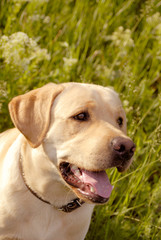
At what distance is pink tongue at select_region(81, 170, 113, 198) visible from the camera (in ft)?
7.80

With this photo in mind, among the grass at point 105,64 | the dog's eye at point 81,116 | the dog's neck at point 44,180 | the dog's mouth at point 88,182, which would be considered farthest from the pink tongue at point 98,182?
the grass at point 105,64

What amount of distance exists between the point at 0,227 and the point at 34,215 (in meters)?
0.24

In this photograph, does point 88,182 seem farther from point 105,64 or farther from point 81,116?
point 105,64

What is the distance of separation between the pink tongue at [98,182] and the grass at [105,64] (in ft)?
2.25

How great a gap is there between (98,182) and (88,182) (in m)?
0.07

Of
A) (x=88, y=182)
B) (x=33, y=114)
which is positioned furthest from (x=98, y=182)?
(x=33, y=114)

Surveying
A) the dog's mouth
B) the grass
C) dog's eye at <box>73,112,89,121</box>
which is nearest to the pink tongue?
the dog's mouth

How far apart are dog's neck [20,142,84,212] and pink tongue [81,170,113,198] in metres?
0.18

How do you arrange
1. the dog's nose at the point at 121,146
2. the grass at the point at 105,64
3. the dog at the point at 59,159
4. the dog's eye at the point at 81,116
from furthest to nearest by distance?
1. the grass at the point at 105,64
2. the dog's eye at the point at 81,116
3. the dog at the point at 59,159
4. the dog's nose at the point at 121,146

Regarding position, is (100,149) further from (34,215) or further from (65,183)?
(34,215)

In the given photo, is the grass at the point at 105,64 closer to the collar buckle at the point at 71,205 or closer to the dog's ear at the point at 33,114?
the collar buckle at the point at 71,205

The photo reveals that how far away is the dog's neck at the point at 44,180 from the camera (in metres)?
2.50

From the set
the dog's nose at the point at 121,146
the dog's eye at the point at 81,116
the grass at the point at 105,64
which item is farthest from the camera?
the grass at the point at 105,64

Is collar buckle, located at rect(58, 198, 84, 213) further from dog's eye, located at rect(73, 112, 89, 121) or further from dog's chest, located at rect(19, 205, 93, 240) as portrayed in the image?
dog's eye, located at rect(73, 112, 89, 121)
